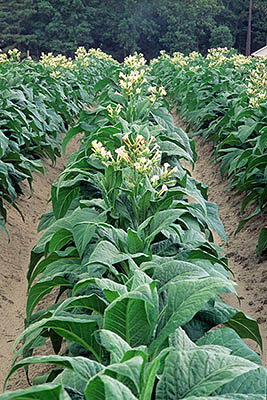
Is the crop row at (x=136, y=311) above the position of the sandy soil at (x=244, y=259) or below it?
above

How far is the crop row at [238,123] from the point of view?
4836mm

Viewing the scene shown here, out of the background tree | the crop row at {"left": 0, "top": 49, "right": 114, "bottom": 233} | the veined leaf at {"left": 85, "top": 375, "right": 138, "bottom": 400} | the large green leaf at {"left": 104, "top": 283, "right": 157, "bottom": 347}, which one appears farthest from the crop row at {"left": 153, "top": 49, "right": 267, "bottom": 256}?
the background tree

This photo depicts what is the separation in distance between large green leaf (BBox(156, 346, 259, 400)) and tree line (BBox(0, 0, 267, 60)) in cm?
4420

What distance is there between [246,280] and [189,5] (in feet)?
154

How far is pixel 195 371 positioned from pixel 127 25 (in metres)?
48.4

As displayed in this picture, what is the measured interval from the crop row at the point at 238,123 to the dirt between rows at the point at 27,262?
198 mm

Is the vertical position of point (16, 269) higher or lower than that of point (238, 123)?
lower

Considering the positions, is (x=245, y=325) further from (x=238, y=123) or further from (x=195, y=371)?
(x=238, y=123)

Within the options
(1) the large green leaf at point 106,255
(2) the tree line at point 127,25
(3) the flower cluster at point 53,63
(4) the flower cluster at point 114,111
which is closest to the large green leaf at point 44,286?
(1) the large green leaf at point 106,255

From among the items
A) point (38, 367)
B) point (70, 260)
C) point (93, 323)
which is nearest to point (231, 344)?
point (93, 323)

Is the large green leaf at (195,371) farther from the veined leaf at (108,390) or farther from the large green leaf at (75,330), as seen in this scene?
the large green leaf at (75,330)

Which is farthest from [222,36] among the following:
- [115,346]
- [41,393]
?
[41,393]

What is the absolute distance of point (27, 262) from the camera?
191 inches

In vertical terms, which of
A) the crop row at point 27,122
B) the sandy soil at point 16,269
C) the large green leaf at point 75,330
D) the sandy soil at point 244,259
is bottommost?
the sandy soil at point 16,269
